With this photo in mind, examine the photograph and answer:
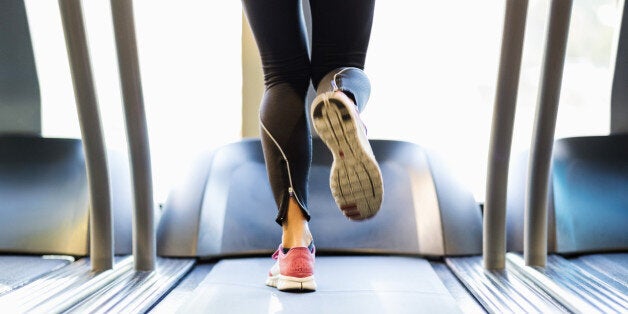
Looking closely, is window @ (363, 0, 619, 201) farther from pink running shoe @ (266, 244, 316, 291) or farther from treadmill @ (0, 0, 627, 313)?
pink running shoe @ (266, 244, 316, 291)

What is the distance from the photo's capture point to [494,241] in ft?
4.83

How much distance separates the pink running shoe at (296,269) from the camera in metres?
1.07

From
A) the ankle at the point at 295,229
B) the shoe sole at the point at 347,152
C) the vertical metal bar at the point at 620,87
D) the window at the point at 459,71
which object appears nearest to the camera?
the shoe sole at the point at 347,152

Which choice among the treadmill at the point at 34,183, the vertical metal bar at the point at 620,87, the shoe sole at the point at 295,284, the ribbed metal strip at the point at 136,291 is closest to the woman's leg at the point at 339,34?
the shoe sole at the point at 295,284

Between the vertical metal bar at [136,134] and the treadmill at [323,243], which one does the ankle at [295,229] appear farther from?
the vertical metal bar at [136,134]

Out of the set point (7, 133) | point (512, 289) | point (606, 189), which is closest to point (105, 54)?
point (7, 133)

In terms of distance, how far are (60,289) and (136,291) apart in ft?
0.54

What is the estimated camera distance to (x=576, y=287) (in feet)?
4.17

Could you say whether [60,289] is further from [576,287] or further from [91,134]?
[576,287]

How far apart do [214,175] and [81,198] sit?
41 cm

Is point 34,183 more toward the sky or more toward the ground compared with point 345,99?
more toward the ground

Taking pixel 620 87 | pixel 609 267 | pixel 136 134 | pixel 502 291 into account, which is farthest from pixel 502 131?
pixel 136 134

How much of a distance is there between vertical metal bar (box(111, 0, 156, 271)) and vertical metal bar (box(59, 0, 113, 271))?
0.22 feet

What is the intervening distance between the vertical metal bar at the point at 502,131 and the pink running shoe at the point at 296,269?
0.56 meters
